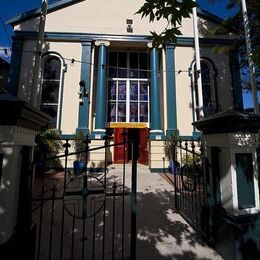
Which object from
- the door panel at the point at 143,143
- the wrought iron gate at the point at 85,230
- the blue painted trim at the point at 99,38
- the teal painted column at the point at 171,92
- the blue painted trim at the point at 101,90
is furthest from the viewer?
the door panel at the point at 143,143

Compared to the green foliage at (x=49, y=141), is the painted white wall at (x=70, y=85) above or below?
above

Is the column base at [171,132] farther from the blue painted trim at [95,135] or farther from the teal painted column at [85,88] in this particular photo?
the teal painted column at [85,88]

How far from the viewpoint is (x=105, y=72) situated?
10.4 meters

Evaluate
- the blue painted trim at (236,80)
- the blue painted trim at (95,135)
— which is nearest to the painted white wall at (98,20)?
the blue painted trim at (236,80)

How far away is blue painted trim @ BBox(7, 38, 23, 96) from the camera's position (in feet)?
31.9

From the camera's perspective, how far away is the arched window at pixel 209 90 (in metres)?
10.4

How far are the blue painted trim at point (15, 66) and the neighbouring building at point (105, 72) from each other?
44mm

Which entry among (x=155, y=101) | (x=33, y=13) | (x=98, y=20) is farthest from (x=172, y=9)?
(x=33, y=13)

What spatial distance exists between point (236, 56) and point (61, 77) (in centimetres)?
928

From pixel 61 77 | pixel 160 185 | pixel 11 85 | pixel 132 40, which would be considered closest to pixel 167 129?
pixel 160 185

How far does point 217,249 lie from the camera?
2.70m

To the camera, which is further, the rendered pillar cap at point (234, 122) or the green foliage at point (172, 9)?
the rendered pillar cap at point (234, 122)

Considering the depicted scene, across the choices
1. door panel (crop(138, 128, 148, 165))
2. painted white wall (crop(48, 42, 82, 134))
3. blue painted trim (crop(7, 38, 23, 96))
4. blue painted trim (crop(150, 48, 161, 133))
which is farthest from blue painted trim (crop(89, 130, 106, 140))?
blue painted trim (crop(7, 38, 23, 96))

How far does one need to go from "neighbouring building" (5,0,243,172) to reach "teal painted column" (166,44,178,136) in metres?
0.05
